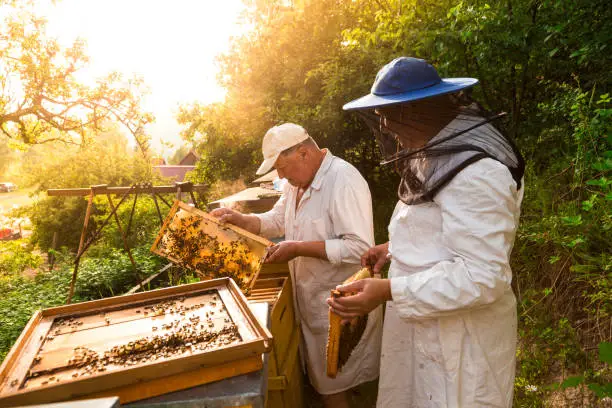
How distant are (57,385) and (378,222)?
7302 millimetres

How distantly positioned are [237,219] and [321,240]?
908 mm

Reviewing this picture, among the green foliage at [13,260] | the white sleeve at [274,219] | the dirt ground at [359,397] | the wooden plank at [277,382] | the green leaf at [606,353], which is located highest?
the white sleeve at [274,219]

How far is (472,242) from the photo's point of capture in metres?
1.56

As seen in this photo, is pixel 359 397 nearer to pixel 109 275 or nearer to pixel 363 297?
pixel 363 297

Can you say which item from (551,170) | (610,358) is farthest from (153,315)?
(551,170)

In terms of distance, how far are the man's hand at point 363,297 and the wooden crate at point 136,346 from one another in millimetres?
348

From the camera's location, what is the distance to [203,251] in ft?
11.7

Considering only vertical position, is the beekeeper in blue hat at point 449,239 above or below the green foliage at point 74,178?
above

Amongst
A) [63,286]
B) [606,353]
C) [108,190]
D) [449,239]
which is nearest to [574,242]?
[606,353]

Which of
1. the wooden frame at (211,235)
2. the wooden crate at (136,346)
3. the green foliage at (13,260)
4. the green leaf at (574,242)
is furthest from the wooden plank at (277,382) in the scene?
the green foliage at (13,260)

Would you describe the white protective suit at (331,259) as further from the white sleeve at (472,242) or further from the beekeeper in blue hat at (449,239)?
the white sleeve at (472,242)

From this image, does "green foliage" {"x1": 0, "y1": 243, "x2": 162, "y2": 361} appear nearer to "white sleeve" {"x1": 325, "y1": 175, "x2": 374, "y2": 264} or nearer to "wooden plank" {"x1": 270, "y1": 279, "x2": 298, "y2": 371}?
"wooden plank" {"x1": 270, "y1": 279, "x2": 298, "y2": 371}

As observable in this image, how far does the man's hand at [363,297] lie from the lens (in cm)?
176

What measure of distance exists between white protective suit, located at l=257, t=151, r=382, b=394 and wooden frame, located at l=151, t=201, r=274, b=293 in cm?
32
